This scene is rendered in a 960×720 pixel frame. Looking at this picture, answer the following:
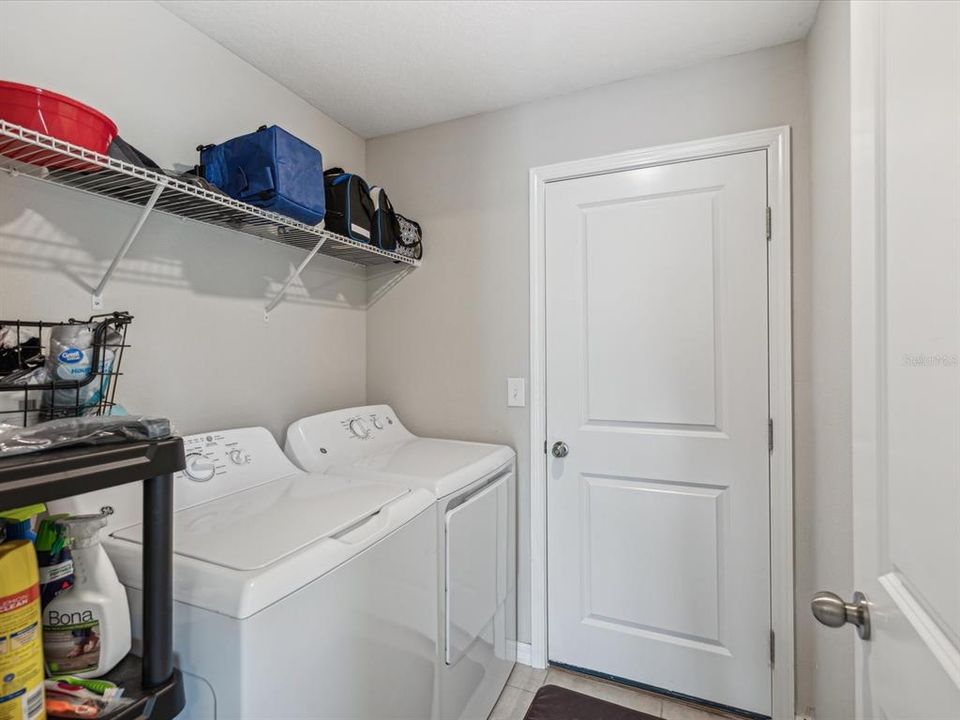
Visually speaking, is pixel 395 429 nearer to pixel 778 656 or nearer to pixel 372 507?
pixel 372 507

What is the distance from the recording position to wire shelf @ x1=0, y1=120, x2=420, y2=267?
97cm

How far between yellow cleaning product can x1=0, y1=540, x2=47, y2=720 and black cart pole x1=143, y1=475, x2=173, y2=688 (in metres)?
0.13

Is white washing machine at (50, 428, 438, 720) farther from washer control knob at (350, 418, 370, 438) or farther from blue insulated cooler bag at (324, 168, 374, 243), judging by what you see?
blue insulated cooler bag at (324, 168, 374, 243)

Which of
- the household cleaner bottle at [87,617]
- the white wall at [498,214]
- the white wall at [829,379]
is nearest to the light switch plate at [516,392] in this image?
the white wall at [498,214]

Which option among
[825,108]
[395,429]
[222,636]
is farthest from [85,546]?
[825,108]

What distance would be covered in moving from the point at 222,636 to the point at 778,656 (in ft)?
6.14

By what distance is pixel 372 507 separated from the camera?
1.22m

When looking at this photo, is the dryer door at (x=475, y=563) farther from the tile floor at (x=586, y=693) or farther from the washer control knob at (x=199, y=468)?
the washer control knob at (x=199, y=468)

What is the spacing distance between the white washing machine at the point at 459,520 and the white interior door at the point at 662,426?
26 cm

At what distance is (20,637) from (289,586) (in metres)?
0.38

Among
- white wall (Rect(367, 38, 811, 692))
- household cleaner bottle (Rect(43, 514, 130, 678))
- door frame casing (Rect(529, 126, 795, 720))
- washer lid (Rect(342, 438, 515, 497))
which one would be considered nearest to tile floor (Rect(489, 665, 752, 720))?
white wall (Rect(367, 38, 811, 692))

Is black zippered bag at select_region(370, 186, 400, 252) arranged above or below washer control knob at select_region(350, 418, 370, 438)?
above

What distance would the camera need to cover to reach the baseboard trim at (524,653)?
2.02 meters

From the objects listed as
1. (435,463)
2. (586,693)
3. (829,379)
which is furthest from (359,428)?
(829,379)
